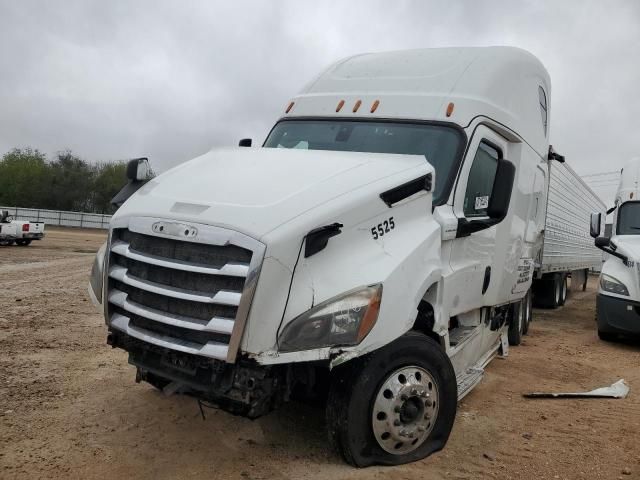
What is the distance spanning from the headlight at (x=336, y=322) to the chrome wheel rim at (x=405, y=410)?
0.61 meters

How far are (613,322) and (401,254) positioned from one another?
6.55 metres

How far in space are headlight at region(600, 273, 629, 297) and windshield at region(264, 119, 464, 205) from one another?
546cm

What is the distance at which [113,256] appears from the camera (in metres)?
3.90

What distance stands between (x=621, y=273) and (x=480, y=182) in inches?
199

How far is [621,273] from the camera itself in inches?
344

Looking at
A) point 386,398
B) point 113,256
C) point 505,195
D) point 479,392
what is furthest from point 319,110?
point 479,392

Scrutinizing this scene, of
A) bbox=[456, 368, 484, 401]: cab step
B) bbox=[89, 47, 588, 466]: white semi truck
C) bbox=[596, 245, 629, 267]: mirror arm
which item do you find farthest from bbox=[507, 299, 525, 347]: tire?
bbox=[89, 47, 588, 466]: white semi truck

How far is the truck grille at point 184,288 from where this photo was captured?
127 inches

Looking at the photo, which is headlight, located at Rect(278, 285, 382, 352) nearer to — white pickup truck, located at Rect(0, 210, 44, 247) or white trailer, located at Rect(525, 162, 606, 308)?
white trailer, located at Rect(525, 162, 606, 308)

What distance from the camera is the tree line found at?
5919cm

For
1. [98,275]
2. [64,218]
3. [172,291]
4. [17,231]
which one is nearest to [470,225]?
[172,291]

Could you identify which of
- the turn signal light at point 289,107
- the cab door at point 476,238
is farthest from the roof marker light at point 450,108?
the turn signal light at point 289,107

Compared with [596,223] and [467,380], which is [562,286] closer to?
[596,223]

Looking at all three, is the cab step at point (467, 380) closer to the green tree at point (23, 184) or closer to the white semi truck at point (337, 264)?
the white semi truck at point (337, 264)
